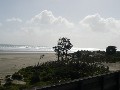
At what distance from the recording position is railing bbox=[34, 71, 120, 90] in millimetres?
8195

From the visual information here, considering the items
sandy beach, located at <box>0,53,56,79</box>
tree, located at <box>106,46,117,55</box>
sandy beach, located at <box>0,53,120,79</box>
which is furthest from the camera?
tree, located at <box>106,46,117,55</box>

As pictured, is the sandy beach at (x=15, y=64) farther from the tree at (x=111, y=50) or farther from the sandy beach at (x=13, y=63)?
the tree at (x=111, y=50)

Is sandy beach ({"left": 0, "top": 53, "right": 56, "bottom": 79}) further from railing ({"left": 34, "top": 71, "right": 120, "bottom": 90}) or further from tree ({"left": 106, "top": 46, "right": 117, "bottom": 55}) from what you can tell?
railing ({"left": 34, "top": 71, "right": 120, "bottom": 90})

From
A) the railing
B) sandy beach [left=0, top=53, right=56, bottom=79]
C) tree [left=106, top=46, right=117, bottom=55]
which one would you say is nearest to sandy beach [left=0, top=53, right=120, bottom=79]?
sandy beach [left=0, top=53, right=56, bottom=79]

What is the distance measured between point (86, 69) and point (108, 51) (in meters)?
57.3

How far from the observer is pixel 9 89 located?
28.7 metres

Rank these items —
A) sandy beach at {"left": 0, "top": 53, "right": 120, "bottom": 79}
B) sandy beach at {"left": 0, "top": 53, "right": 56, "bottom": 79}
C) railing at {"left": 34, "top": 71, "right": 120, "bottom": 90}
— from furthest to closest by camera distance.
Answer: sandy beach at {"left": 0, "top": 53, "right": 56, "bottom": 79}, sandy beach at {"left": 0, "top": 53, "right": 120, "bottom": 79}, railing at {"left": 34, "top": 71, "right": 120, "bottom": 90}

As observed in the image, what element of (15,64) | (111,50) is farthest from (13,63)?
(111,50)

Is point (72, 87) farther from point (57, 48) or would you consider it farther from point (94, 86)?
point (57, 48)

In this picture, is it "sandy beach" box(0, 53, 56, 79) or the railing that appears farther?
"sandy beach" box(0, 53, 56, 79)

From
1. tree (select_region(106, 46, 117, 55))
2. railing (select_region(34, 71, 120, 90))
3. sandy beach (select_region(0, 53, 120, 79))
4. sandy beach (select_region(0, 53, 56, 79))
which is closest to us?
railing (select_region(34, 71, 120, 90))

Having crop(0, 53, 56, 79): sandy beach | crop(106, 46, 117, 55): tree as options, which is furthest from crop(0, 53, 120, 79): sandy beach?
crop(106, 46, 117, 55): tree

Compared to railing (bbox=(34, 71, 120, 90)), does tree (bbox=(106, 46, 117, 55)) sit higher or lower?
higher

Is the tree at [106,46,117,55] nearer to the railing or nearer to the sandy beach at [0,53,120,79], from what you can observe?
the sandy beach at [0,53,120,79]
